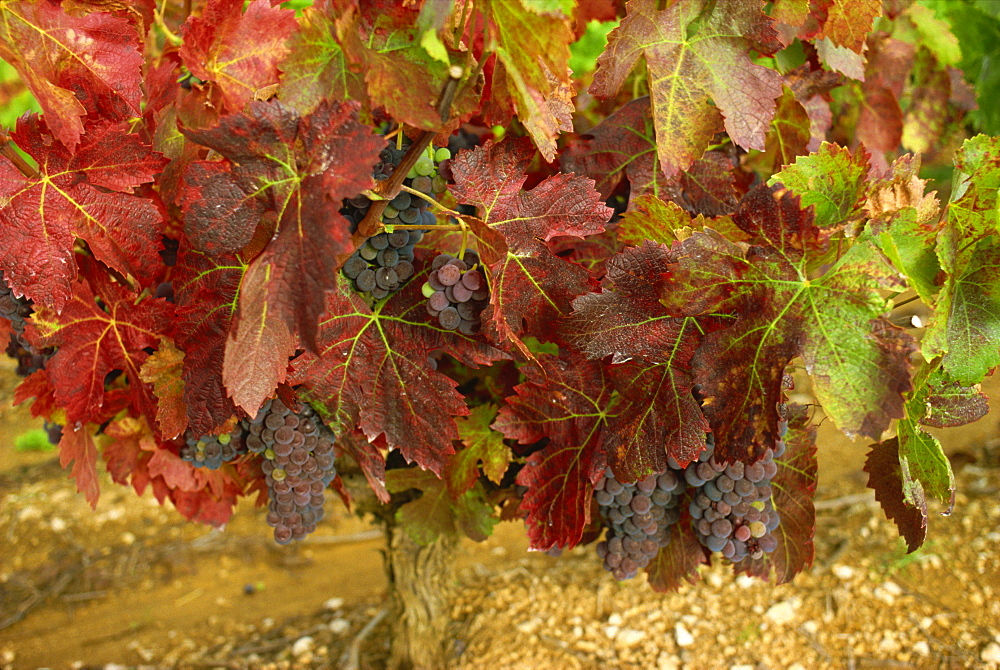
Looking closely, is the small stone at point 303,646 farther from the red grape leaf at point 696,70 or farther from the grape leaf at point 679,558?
the red grape leaf at point 696,70

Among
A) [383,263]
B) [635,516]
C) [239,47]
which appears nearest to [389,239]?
[383,263]

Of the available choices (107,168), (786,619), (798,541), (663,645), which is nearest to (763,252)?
(798,541)

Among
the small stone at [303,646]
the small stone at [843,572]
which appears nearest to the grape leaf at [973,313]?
the small stone at [843,572]

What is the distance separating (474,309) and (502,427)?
0.18m

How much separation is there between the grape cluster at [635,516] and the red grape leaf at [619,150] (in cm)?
37

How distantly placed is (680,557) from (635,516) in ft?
0.36

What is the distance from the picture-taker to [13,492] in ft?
10.0

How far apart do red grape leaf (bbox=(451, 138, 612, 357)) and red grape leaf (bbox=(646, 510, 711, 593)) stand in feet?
1.26

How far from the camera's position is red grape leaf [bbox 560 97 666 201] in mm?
956

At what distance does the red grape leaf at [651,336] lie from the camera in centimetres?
73

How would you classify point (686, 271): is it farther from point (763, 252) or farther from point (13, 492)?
point (13, 492)

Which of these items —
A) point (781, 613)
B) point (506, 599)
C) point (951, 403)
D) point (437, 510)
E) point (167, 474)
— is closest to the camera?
point (951, 403)

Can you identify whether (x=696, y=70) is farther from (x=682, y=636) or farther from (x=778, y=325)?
(x=682, y=636)

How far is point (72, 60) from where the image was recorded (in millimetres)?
758
